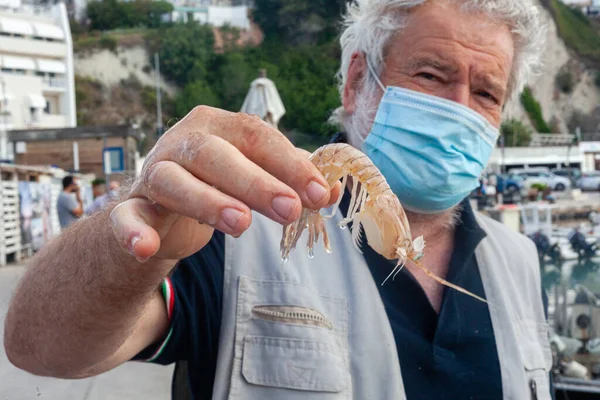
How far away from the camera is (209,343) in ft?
5.99

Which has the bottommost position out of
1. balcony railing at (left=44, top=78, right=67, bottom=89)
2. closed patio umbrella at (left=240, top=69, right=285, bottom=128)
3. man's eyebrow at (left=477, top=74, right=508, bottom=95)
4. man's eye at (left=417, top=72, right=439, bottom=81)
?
man's eyebrow at (left=477, top=74, right=508, bottom=95)

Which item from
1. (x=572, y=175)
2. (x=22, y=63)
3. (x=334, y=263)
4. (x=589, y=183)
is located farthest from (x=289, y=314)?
(x=22, y=63)

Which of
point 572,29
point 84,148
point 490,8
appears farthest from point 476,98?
point 572,29

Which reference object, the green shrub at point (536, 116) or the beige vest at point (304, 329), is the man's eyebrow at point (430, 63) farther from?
the green shrub at point (536, 116)

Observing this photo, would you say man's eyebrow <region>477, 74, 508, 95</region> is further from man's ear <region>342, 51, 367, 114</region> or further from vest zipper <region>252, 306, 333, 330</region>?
vest zipper <region>252, 306, 333, 330</region>

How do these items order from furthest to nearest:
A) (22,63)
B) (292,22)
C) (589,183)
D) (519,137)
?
1. (292,22)
2. (519,137)
3. (22,63)
4. (589,183)

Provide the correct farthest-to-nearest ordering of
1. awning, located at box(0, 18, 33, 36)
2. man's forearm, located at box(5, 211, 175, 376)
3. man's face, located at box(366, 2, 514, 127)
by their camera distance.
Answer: awning, located at box(0, 18, 33, 36) < man's face, located at box(366, 2, 514, 127) < man's forearm, located at box(5, 211, 175, 376)

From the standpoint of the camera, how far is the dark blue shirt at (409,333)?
1774 millimetres

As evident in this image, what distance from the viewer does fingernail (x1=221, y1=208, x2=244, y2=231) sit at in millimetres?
967

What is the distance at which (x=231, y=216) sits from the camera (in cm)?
97

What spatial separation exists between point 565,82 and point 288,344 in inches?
3367

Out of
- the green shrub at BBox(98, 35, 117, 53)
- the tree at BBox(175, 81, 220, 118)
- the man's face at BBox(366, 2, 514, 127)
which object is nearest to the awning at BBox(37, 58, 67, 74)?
the tree at BBox(175, 81, 220, 118)

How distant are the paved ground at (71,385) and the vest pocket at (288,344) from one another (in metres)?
0.62

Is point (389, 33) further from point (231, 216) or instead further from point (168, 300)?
point (231, 216)
